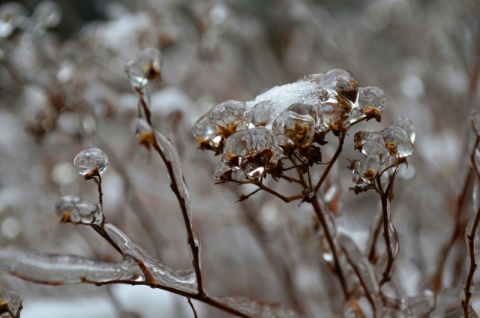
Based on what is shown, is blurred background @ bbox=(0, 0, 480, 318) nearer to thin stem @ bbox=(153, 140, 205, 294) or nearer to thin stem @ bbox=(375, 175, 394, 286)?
thin stem @ bbox=(375, 175, 394, 286)

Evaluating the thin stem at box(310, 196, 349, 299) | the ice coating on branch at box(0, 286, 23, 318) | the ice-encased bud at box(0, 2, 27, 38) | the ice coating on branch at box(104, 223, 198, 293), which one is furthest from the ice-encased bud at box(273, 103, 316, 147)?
the ice-encased bud at box(0, 2, 27, 38)

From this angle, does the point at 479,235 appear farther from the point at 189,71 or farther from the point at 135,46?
the point at 189,71

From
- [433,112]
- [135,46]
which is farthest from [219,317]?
[433,112]

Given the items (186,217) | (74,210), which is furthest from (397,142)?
(74,210)

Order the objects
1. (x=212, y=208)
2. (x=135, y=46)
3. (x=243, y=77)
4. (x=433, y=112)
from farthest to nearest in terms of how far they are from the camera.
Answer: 1. (x=243, y=77)
2. (x=433, y=112)
3. (x=212, y=208)
4. (x=135, y=46)

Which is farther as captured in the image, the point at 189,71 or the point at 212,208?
the point at 189,71

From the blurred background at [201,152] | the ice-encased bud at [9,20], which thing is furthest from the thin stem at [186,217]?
the ice-encased bud at [9,20]
